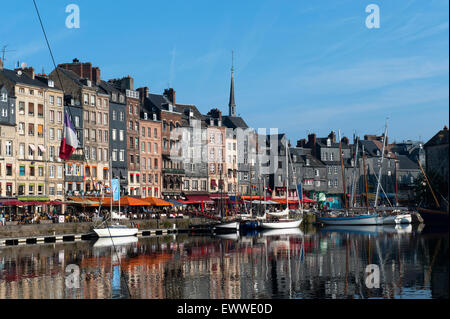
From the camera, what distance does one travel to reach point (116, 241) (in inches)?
2603

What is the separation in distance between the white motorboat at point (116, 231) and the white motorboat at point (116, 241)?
1.47 feet

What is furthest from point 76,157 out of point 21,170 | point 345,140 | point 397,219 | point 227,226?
point 345,140

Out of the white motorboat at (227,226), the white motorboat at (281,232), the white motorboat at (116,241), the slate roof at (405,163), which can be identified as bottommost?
the white motorboat at (281,232)

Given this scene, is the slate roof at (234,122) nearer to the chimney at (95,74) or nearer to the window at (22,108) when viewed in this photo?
the chimney at (95,74)

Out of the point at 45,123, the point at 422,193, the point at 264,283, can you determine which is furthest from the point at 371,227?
the point at 264,283

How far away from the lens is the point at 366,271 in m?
40.2

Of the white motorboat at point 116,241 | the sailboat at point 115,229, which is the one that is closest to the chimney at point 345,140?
the sailboat at point 115,229

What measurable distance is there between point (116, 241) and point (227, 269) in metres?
26.2

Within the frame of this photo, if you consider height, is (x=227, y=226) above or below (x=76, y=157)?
below

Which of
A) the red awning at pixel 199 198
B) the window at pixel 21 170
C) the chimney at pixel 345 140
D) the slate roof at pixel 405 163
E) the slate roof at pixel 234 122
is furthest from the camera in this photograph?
the slate roof at pixel 405 163

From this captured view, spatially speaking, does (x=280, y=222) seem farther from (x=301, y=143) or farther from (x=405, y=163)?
(x=405, y=163)

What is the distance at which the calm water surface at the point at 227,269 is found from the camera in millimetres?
32969
